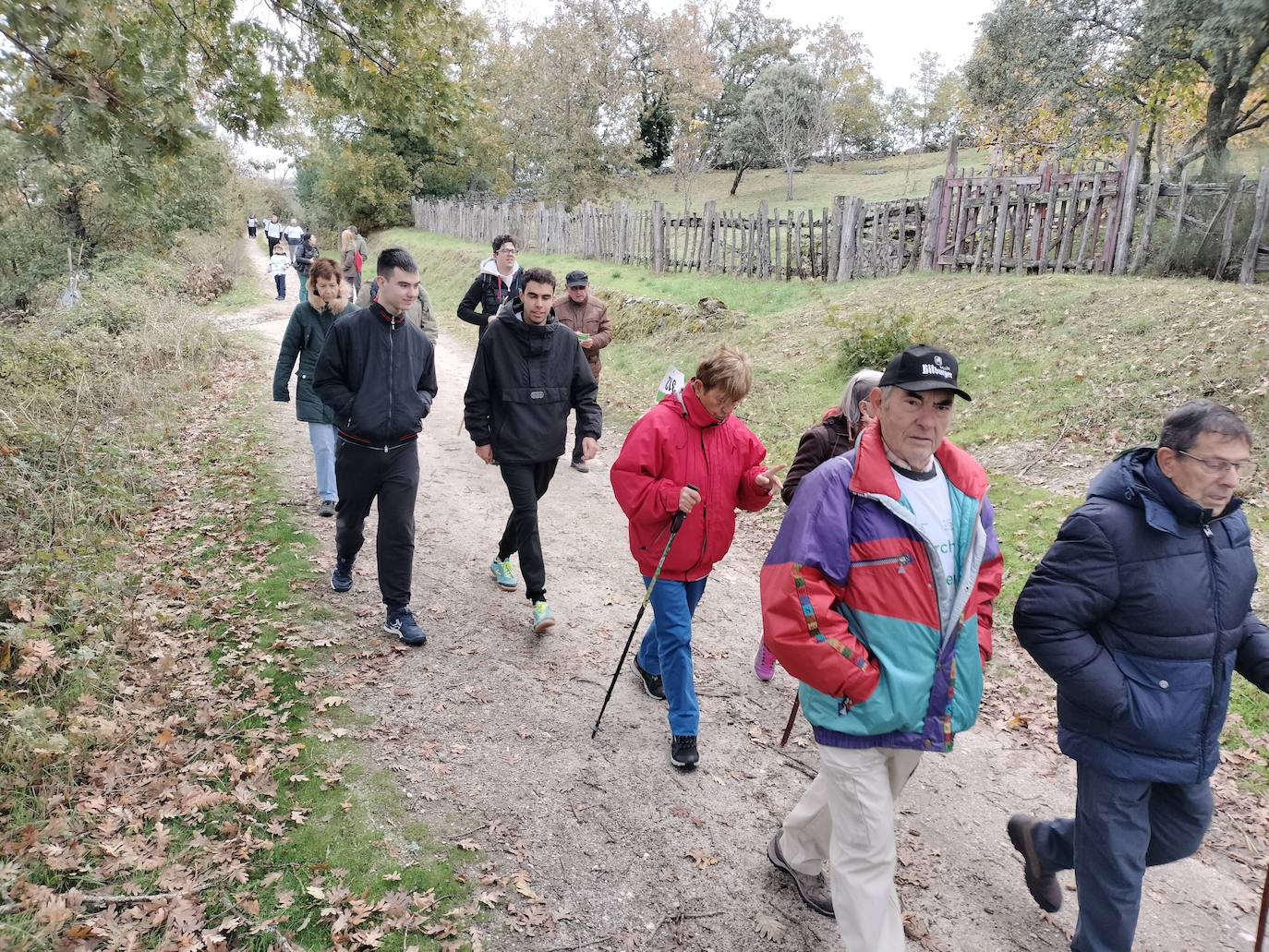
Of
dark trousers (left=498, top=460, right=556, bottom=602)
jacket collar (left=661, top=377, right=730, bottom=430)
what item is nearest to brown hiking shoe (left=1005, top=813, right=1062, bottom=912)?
jacket collar (left=661, top=377, right=730, bottom=430)

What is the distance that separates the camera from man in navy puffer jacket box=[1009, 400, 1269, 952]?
2.64 m

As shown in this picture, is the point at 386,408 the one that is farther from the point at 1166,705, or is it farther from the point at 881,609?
the point at 1166,705

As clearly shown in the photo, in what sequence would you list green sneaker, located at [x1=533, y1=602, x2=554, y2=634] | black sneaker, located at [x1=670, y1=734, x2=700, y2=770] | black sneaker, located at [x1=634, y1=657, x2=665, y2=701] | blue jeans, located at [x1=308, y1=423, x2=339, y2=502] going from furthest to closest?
1. blue jeans, located at [x1=308, y1=423, x2=339, y2=502]
2. green sneaker, located at [x1=533, y1=602, x2=554, y2=634]
3. black sneaker, located at [x1=634, y1=657, x2=665, y2=701]
4. black sneaker, located at [x1=670, y1=734, x2=700, y2=770]

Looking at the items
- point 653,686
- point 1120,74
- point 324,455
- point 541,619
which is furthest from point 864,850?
point 1120,74

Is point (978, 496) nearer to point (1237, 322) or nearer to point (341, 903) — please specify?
point (341, 903)

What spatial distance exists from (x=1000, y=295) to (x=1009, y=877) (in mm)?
9864

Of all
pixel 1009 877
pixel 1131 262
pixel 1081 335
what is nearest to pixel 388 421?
pixel 1009 877

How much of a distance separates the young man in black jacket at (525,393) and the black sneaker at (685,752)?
1.82 meters

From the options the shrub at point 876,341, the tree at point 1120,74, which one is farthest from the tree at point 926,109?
→ the shrub at point 876,341

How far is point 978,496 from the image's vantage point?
2.85m

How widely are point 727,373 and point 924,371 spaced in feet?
4.02

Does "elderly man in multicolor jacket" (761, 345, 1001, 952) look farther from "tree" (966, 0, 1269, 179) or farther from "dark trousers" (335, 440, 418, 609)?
"tree" (966, 0, 1269, 179)

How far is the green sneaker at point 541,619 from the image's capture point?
5.45 m

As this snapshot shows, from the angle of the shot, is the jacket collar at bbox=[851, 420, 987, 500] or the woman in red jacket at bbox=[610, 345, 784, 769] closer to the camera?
the jacket collar at bbox=[851, 420, 987, 500]
